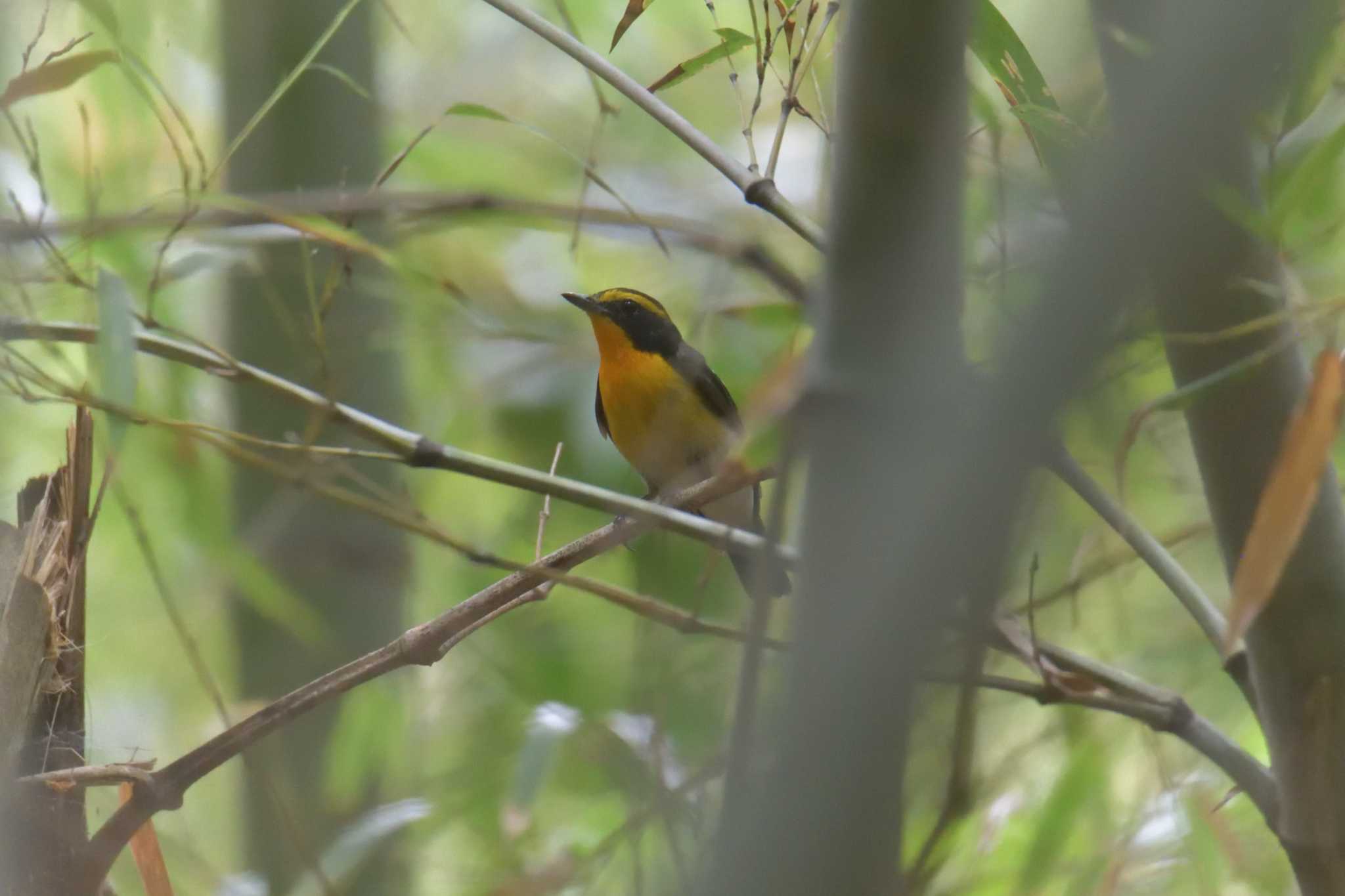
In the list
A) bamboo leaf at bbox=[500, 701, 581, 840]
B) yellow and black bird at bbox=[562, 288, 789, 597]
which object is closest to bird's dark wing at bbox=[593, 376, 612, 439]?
yellow and black bird at bbox=[562, 288, 789, 597]

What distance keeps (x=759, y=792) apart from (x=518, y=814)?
1.69m

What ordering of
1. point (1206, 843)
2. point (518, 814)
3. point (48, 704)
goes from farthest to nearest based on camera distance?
point (518, 814) → point (1206, 843) → point (48, 704)

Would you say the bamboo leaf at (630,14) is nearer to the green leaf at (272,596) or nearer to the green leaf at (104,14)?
the green leaf at (104,14)

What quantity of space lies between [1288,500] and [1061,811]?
91 centimetres

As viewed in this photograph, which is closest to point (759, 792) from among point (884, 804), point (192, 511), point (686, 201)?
point (884, 804)

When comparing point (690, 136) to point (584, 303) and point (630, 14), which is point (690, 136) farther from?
point (584, 303)

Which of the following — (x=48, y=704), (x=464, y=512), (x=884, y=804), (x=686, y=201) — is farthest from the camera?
(x=464, y=512)

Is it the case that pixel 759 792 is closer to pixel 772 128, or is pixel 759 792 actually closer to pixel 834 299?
pixel 834 299

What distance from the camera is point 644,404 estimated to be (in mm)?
3656

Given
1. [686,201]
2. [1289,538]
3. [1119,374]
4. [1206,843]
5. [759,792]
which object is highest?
[686,201]

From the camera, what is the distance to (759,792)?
2.13 feet

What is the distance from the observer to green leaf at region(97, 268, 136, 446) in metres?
1.45

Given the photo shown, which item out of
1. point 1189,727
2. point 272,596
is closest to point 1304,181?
point 1189,727

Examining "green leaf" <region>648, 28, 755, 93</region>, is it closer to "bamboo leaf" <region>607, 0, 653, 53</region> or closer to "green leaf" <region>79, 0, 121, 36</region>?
"bamboo leaf" <region>607, 0, 653, 53</region>
